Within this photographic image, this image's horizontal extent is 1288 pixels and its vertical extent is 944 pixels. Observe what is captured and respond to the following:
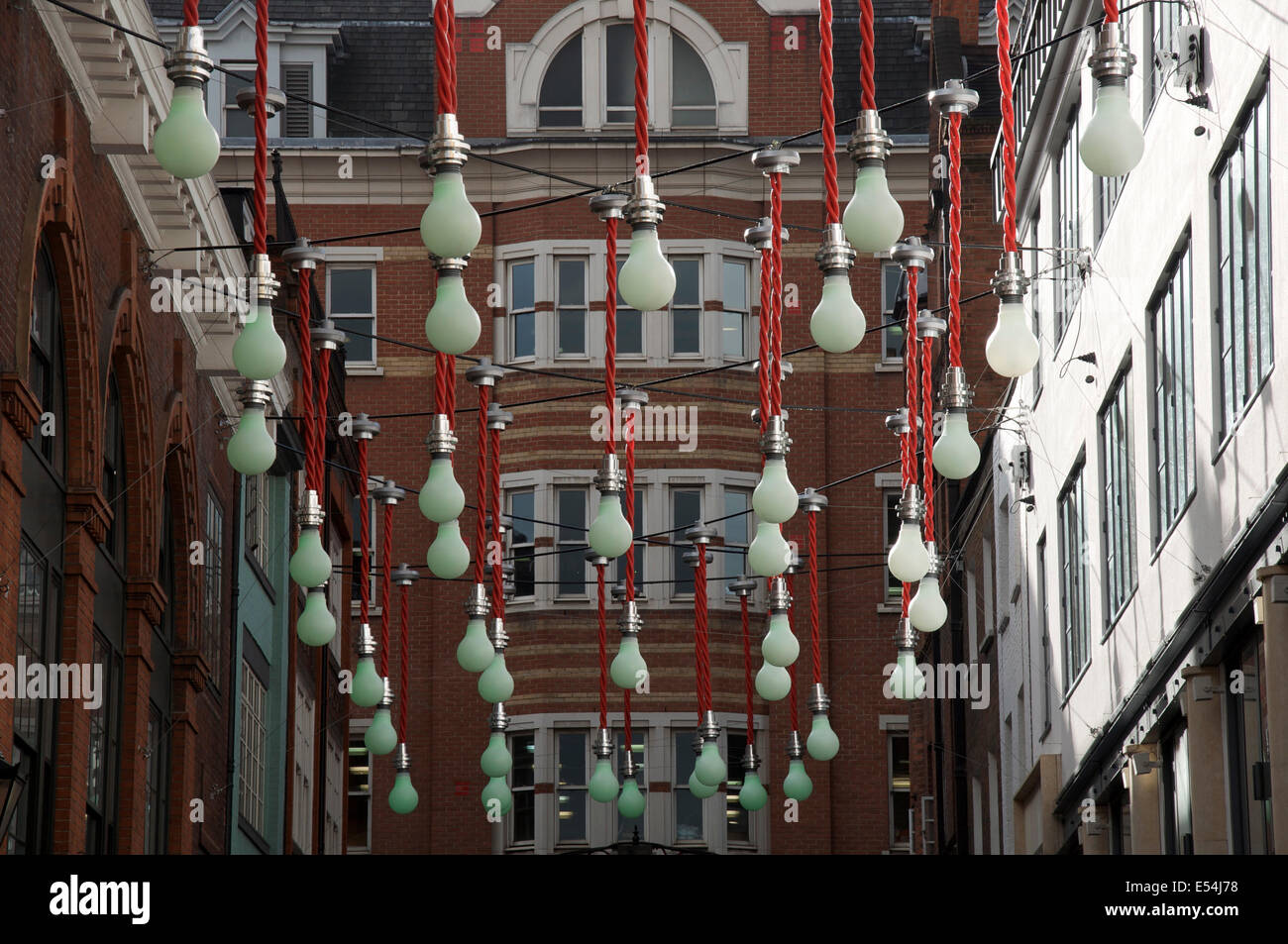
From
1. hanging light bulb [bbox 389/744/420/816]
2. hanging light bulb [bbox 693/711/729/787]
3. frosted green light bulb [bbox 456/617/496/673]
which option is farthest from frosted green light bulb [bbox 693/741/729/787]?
frosted green light bulb [bbox 456/617/496/673]

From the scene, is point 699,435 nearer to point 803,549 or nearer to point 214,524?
point 803,549

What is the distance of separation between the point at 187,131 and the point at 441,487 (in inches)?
137

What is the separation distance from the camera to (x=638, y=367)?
4275 centimetres

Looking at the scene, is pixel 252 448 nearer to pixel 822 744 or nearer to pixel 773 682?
pixel 773 682

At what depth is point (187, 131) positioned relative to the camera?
483 inches

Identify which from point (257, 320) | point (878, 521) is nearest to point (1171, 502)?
point (257, 320)

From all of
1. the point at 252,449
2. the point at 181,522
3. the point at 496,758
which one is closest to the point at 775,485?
the point at 252,449

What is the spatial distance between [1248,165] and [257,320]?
867cm

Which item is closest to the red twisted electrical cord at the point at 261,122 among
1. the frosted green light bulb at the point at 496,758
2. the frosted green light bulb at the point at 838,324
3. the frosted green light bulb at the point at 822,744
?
the frosted green light bulb at the point at 838,324

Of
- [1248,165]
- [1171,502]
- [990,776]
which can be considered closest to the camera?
[1248,165]

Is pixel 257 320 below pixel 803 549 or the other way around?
below

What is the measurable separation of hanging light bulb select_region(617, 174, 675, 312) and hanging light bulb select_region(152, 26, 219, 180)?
7.65ft

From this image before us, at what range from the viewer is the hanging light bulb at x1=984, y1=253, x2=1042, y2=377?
553 inches

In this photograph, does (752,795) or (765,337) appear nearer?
(765,337)
